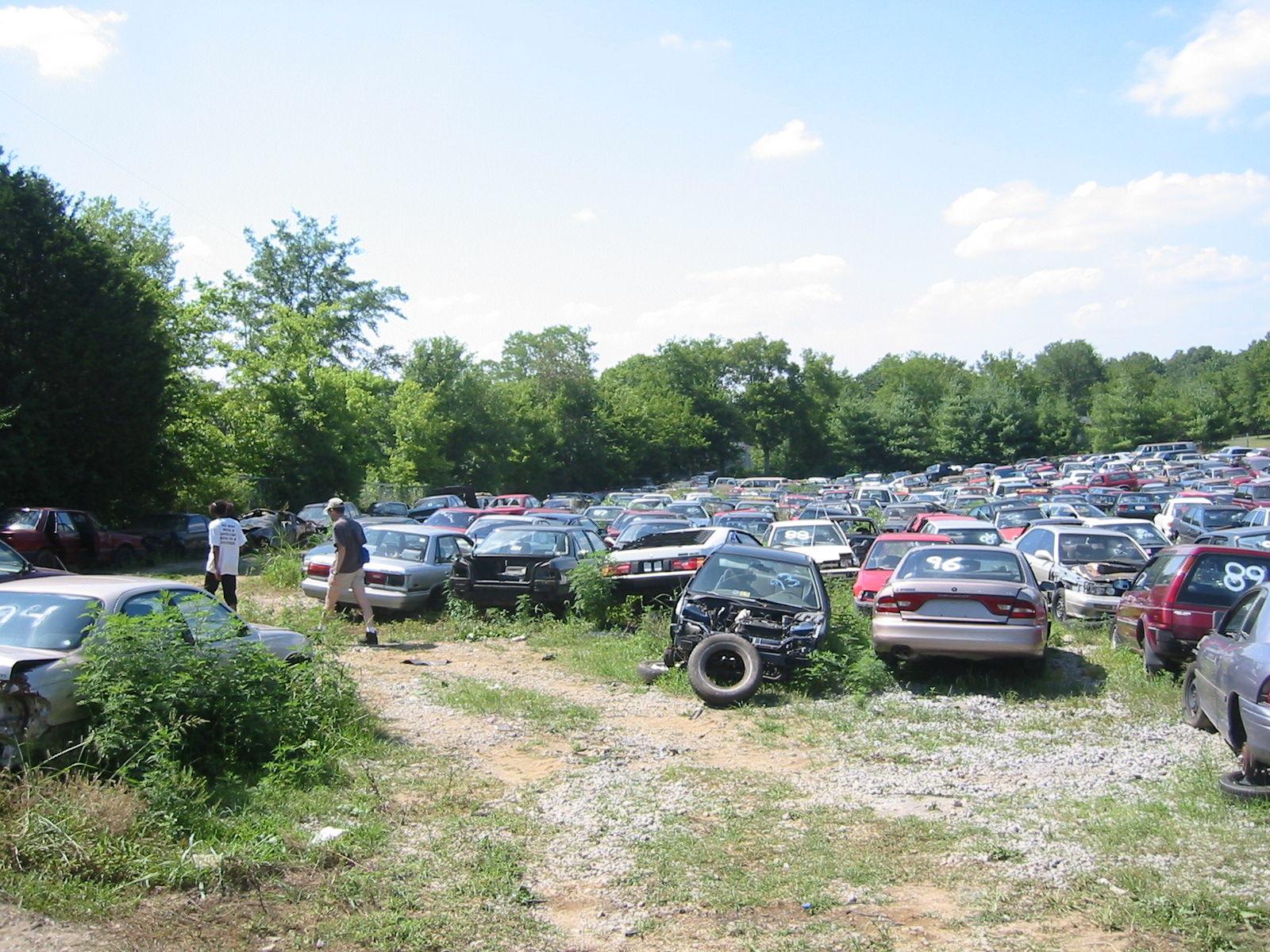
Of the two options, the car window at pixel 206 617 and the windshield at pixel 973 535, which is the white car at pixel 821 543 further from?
the car window at pixel 206 617

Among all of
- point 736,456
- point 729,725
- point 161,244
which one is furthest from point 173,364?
point 736,456

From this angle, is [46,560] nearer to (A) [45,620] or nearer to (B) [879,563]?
(A) [45,620]

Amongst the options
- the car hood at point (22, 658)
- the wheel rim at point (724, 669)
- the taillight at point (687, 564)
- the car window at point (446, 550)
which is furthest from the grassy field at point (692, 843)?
the car window at point (446, 550)

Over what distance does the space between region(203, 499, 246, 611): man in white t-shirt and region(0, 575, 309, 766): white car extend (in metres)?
5.41

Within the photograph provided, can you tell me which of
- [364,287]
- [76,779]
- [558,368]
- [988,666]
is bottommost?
[988,666]

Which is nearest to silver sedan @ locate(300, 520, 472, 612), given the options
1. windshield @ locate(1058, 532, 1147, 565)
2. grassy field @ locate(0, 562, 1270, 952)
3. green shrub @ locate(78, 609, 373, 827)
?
grassy field @ locate(0, 562, 1270, 952)

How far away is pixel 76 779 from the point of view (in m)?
5.83

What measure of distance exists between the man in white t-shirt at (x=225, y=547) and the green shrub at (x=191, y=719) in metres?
6.14

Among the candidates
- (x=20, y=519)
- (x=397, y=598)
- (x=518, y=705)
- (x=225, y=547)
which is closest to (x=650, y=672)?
(x=518, y=705)

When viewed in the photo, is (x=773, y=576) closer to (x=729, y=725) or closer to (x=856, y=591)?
(x=729, y=725)

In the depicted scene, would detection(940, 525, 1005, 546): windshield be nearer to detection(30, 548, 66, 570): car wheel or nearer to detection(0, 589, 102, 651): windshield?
detection(0, 589, 102, 651): windshield

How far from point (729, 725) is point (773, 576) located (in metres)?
2.62

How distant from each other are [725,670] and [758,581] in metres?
1.30

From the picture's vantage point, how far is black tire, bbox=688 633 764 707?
982 cm
